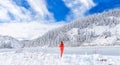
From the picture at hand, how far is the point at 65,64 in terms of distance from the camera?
1591 cm

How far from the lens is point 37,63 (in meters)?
17.1

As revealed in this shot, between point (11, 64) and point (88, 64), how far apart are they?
6.39 meters

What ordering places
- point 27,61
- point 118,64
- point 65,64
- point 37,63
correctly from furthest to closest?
→ 1. point 27,61
2. point 37,63
3. point 65,64
4. point 118,64

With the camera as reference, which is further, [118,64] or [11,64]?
[11,64]

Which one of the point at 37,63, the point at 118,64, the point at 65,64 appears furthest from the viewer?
the point at 37,63

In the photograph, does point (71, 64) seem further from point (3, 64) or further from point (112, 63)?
point (3, 64)

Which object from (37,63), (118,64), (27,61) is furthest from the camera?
(27,61)

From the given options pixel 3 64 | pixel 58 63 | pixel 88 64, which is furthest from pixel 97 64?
pixel 3 64

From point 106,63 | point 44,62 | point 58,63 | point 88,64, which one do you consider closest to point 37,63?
point 44,62

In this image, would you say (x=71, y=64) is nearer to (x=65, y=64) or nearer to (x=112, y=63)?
(x=65, y=64)

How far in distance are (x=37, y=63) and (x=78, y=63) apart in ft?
10.6

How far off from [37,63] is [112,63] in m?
5.59

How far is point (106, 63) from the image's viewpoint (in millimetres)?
15492

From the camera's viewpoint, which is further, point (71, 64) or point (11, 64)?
point (11, 64)
